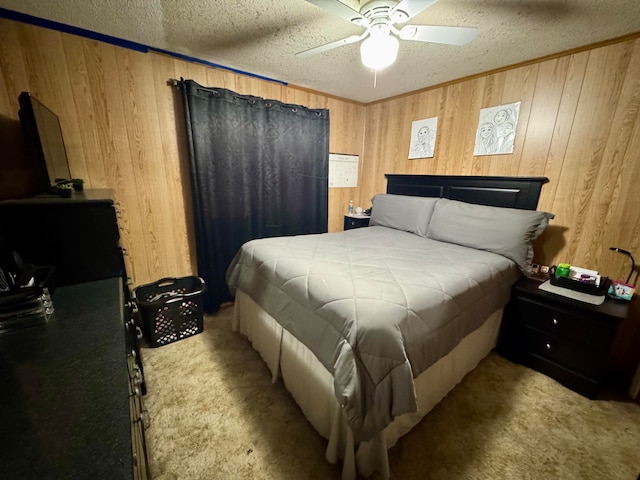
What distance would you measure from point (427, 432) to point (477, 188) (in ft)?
7.01

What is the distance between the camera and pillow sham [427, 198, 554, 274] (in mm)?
1956

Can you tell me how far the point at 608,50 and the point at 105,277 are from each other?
352 centimetres

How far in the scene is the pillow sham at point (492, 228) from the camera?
1956 mm

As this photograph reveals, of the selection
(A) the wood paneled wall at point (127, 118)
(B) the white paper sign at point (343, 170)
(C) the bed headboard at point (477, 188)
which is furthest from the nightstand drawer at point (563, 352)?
(A) the wood paneled wall at point (127, 118)

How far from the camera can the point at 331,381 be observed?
4.14ft

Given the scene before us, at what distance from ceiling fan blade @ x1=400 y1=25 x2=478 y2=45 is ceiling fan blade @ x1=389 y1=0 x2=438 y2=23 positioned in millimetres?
69

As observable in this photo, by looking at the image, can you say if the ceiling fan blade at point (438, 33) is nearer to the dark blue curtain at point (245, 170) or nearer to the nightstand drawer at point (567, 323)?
the dark blue curtain at point (245, 170)

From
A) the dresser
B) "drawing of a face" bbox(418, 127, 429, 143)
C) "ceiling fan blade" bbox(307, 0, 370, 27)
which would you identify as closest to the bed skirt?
the dresser

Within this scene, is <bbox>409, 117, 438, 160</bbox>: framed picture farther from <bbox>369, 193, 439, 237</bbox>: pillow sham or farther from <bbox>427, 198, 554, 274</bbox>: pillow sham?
<bbox>427, 198, 554, 274</bbox>: pillow sham

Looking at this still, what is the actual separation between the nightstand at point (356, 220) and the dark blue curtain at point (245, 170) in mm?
540

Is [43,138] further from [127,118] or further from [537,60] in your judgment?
[537,60]

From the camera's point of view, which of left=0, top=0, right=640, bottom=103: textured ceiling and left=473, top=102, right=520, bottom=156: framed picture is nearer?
left=0, top=0, right=640, bottom=103: textured ceiling

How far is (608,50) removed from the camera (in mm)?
1786

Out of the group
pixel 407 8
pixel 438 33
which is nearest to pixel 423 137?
pixel 438 33
